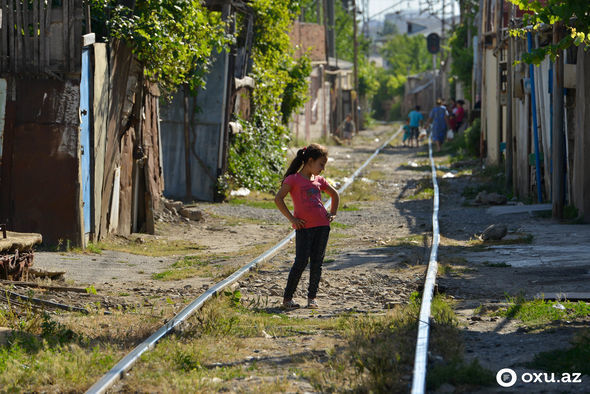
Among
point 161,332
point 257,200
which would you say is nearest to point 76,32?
point 161,332

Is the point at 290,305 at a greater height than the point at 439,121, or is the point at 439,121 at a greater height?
the point at 439,121

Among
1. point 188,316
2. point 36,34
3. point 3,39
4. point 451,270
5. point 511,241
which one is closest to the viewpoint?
point 188,316

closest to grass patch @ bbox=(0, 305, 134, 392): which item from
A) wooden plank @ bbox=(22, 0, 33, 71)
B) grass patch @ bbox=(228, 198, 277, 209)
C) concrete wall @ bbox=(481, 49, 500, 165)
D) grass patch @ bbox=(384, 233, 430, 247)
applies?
wooden plank @ bbox=(22, 0, 33, 71)

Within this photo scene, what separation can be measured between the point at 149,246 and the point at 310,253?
4700mm

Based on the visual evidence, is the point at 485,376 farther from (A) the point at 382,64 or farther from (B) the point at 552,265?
(A) the point at 382,64

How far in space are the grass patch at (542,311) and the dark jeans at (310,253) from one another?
5.35ft

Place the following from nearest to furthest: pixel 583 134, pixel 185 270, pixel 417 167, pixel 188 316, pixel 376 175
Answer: pixel 188 316 < pixel 185 270 < pixel 583 134 < pixel 376 175 < pixel 417 167

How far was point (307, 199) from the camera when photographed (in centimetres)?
778

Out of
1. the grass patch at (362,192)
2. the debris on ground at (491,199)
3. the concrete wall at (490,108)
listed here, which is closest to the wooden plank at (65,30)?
the grass patch at (362,192)

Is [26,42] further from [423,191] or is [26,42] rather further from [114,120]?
[423,191]

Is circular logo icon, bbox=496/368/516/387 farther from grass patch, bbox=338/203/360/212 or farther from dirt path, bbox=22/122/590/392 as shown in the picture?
grass patch, bbox=338/203/360/212

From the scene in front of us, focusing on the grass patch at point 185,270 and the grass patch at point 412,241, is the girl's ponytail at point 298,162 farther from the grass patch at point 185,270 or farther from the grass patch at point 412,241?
the grass patch at point 412,241

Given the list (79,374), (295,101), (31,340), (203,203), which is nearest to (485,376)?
(79,374)

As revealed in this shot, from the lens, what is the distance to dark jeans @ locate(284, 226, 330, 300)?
7820mm
